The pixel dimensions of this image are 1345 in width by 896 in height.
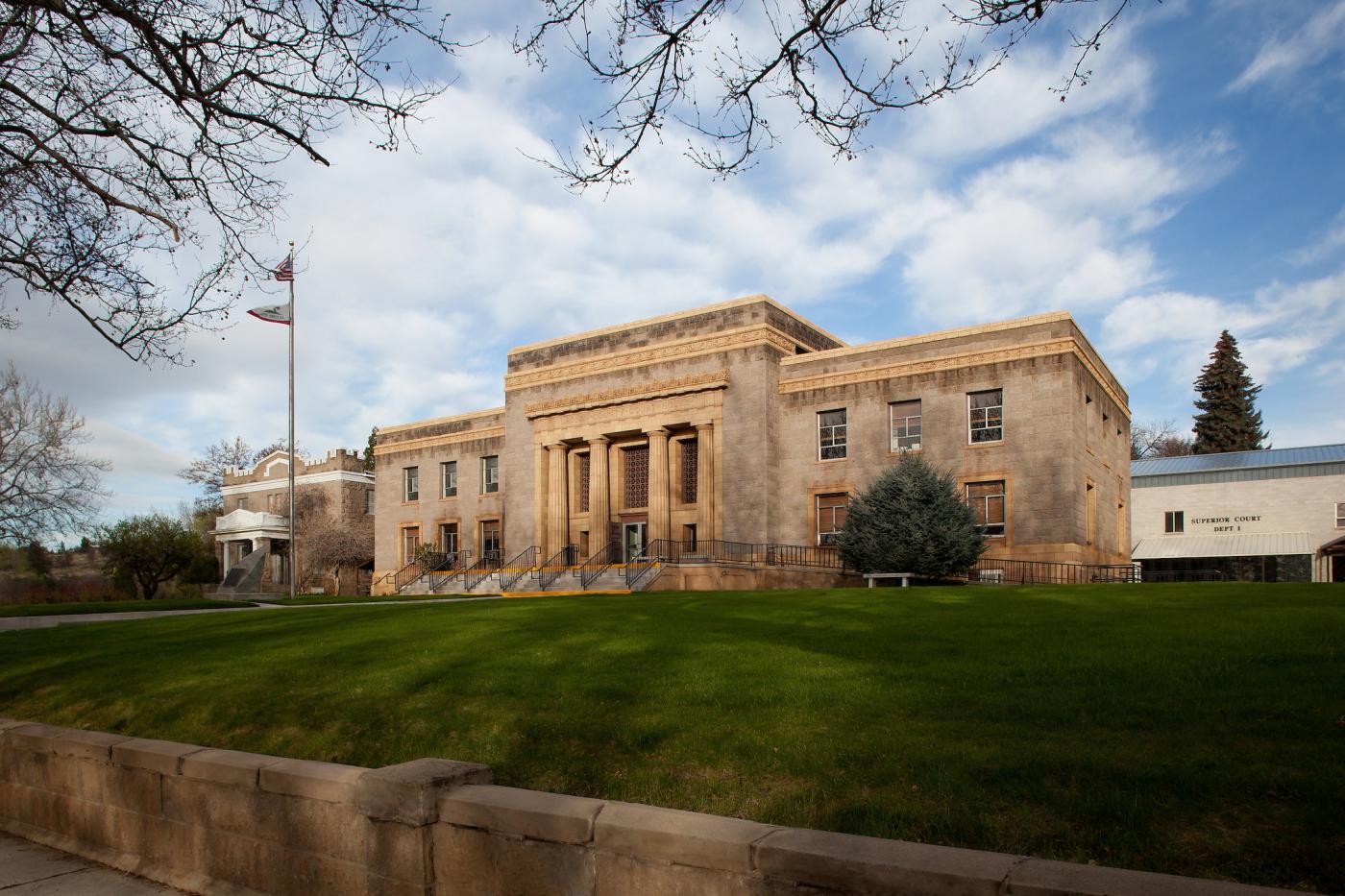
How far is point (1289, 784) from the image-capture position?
4.85 metres

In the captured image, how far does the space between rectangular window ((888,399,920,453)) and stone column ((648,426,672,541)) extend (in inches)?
347

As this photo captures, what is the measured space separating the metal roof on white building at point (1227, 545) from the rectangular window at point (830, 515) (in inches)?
756

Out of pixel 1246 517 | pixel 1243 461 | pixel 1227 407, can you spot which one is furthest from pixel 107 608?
pixel 1227 407

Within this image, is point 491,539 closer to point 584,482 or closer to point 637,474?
point 584,482

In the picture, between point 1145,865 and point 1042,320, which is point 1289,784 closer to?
point 1145,865

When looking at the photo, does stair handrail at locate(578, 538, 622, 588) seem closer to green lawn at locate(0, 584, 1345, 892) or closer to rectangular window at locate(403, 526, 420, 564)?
rectangular window at locate(403, 526, 420, 564)

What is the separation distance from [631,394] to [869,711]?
3012cm

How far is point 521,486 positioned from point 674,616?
92.9ft

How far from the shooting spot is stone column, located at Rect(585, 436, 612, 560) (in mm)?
38125

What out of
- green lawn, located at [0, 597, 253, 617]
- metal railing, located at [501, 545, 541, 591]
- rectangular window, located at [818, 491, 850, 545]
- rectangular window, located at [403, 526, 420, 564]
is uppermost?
rectangular window, located at [818, 491, 850, 545]

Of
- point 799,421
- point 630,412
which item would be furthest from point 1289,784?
point 630,412

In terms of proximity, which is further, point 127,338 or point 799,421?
point 799,421

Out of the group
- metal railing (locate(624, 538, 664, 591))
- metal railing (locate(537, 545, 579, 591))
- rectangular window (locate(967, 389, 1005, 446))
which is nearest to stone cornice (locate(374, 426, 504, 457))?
metal railing (locate(537, 545, 579, 591))

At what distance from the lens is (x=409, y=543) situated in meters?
48.8
